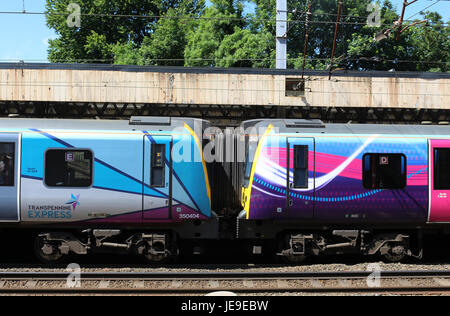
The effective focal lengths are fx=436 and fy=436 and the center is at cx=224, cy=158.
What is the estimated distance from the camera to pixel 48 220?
31.9ft

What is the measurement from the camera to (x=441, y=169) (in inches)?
409

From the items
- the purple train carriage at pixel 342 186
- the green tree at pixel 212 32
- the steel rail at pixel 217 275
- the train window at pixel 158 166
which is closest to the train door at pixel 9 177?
the steel rail at pixel 217 275

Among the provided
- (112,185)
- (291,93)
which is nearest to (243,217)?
(112,185)

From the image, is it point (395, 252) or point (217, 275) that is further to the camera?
point (395, 252)

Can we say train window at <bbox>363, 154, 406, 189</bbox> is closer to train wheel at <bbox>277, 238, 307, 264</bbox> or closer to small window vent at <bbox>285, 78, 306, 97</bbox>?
train wheel at <bbox>277, 238, 307, 264</bbox>

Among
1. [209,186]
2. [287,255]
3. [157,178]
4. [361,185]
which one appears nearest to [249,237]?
[287,255]

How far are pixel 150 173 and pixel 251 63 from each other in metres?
19.9

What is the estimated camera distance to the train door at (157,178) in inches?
386

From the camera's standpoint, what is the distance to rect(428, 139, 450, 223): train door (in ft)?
34.0

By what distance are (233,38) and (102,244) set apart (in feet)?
70.0

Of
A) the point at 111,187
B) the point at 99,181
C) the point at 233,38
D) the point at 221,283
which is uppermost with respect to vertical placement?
the point at 233,38

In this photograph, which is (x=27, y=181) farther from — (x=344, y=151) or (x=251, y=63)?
(x=251, y=63)

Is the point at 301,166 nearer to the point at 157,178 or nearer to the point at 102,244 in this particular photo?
the point at 157,178

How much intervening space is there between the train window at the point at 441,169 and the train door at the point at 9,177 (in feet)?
31.6
